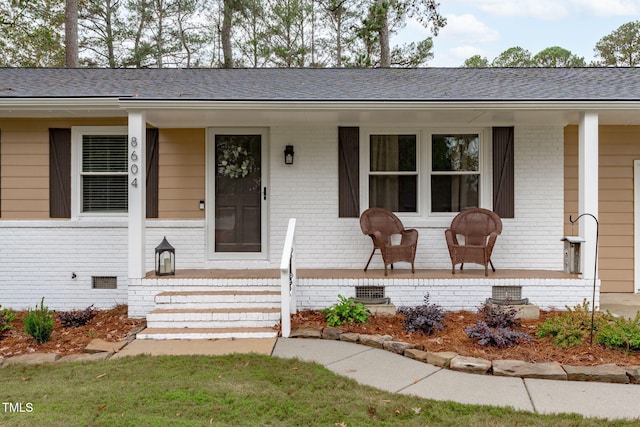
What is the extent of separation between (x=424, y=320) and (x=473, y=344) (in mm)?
512

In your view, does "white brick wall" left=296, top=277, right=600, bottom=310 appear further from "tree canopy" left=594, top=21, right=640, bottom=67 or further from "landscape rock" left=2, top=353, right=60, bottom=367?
"tree canopy" left=594, top=21, right=640, bottom=67

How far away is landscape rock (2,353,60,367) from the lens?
390cm

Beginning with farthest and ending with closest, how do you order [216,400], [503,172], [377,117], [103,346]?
[503,172], [377,117], [103,346], [216,400]

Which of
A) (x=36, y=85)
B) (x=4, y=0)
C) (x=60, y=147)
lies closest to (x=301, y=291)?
(x=60, y=147)

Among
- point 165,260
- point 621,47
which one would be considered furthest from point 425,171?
point 621,47

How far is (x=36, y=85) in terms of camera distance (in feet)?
21.1

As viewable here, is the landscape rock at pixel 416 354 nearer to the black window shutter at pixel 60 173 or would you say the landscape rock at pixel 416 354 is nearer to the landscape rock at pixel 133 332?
the landscape rock at pixel 133 332

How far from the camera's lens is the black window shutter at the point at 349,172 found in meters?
6.32

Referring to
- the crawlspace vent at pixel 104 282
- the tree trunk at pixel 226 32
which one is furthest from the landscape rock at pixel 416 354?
the tree trunk at pixel 226 32

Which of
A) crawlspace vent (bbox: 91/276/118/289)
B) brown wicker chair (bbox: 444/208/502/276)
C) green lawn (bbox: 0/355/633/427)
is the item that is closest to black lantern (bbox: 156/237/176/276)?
crawlspace vent (bbox: 91/276/118/289)

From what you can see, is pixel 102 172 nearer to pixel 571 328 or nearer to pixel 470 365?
pixel 470 365

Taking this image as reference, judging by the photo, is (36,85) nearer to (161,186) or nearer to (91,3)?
(161,186)

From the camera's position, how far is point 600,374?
136 inches

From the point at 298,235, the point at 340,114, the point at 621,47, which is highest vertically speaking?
the point at 621,47
